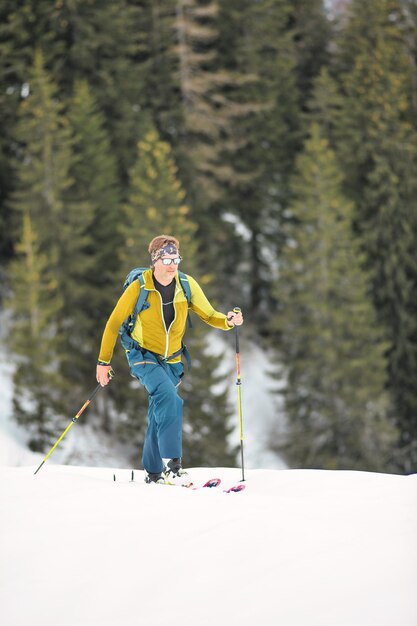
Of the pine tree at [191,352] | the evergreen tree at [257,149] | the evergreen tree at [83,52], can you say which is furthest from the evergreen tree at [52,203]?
the evergreen tree at [257,149]

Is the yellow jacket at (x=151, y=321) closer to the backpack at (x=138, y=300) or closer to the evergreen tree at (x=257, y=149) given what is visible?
the backpack at (x=138, y=300)

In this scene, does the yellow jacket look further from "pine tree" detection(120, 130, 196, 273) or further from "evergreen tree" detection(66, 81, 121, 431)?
"evergreen tree" detection(66, 81, 121, 431)

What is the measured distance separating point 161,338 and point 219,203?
1119 inches

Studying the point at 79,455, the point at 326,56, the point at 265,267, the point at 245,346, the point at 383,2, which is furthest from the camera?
the point at 326,56

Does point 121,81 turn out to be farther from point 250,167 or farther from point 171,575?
point 171,575

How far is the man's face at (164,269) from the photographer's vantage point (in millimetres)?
6047

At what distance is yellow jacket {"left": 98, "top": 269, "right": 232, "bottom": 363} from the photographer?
607 cm

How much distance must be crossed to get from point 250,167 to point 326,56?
11425mm

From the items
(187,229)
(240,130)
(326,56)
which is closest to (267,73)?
(240,130)

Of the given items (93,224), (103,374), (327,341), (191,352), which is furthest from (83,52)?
(103,374)

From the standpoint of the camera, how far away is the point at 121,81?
105 feet

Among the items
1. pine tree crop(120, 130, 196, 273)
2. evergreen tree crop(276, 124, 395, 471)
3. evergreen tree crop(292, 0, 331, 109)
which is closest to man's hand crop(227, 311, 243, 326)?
pine tree crop(120, 130, 196, 273)

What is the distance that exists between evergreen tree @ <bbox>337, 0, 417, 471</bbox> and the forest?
3.5 inches

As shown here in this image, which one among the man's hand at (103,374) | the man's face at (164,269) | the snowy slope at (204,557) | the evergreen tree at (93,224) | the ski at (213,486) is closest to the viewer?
the snowy slope at (204,557)
